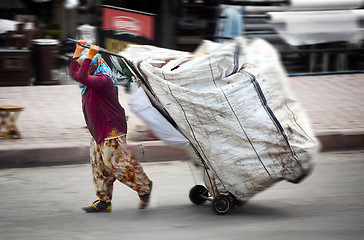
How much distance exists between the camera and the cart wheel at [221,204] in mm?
4910

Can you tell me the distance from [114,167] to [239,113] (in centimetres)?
120

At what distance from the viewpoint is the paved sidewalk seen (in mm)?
7156

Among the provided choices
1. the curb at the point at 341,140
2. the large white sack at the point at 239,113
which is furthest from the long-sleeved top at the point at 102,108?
the curb at the point at 341,140

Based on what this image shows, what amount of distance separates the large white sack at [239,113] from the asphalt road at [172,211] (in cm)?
44

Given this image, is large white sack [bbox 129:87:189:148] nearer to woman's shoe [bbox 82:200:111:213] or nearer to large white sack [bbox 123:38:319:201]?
large white sack [bbox 123:38:319:201]

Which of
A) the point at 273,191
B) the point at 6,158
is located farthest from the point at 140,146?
the point at 273,191

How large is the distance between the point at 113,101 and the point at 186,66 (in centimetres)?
75

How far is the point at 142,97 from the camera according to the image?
5055 millimetres

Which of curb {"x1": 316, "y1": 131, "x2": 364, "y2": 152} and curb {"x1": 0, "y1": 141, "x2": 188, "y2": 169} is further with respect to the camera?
curb {"x1": 316, "y1": 131, "x2": 364, "y2": 152}

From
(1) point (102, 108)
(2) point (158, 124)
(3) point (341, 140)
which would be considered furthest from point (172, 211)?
(3) point (341, 140)

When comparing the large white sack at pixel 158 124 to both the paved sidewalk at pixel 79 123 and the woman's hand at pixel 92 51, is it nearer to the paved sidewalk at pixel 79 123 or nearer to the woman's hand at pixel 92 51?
the woman's hand at pixel 92 51

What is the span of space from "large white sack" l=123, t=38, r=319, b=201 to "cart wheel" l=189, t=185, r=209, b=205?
67cm

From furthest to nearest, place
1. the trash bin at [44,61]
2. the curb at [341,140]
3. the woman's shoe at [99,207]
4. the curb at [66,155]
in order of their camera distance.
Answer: the trash bin at [44,61]
the curb at [341,140]
the curb at [66,155]
the woman's shoe at [99,207]

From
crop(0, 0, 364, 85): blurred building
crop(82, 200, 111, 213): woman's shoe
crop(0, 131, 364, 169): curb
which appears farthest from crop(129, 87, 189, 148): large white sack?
crop(0, 0, 364, 85): blurred building
